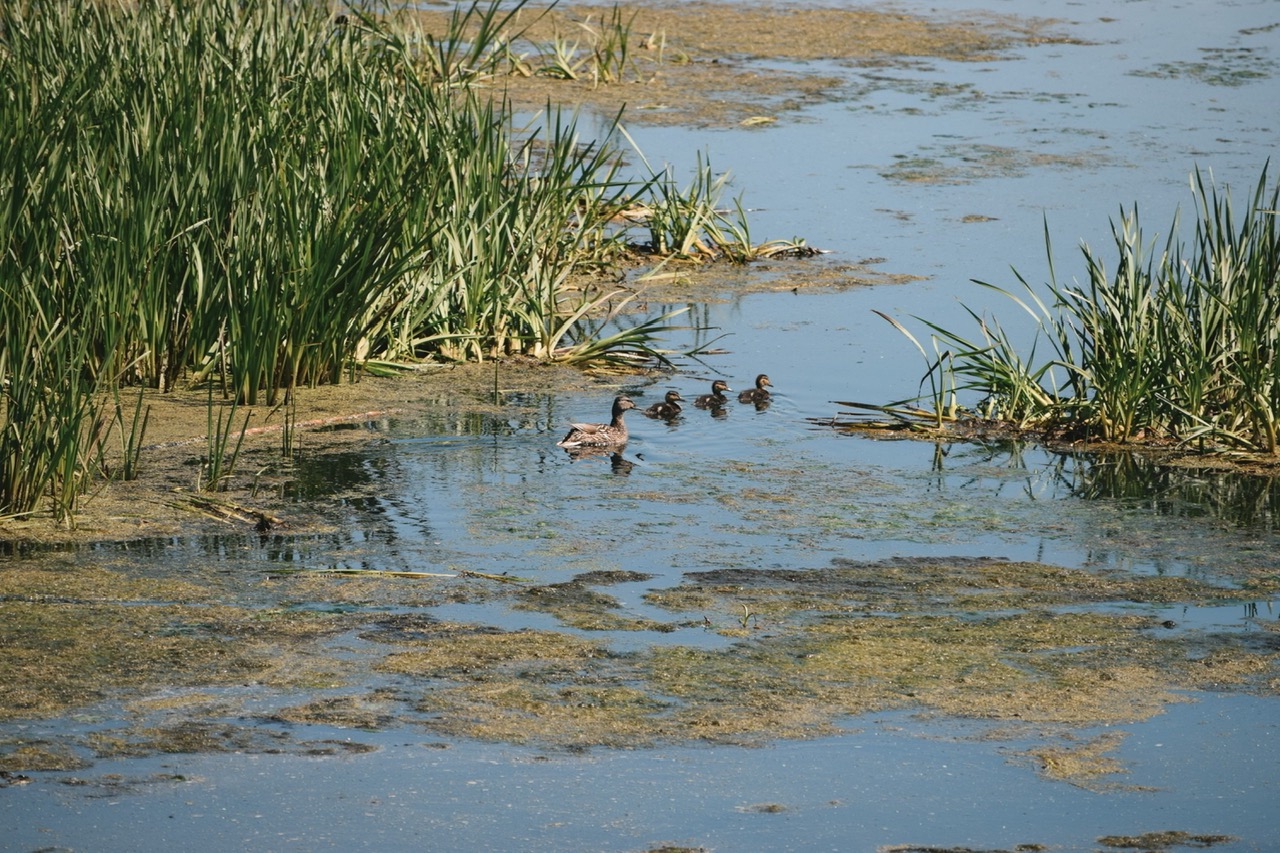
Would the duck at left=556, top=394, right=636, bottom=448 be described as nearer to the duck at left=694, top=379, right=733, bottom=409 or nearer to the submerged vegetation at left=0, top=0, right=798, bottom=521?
the duck at left=694, top=379, right=733, bottom=409

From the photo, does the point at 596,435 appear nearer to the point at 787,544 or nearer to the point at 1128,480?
the point at 787,544

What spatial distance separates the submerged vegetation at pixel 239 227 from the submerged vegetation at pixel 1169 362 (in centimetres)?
202

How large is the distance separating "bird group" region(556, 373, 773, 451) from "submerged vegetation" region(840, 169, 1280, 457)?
500mm

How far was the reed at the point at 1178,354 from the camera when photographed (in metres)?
7.96

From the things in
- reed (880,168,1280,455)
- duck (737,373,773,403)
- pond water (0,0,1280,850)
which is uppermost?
reed (880,168,1280,455)

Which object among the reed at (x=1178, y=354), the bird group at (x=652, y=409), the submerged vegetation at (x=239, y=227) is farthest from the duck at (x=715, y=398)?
the reed at (x=1178, y=354)

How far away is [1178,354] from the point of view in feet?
26.8

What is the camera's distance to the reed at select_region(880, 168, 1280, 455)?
314 inches

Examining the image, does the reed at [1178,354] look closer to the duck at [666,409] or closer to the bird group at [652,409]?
the bird group at [652,409]

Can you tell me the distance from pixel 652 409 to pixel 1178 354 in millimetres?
2302

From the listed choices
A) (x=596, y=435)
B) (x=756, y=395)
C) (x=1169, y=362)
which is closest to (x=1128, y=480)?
(x=1169, y=362)

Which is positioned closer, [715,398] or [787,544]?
[787,544]

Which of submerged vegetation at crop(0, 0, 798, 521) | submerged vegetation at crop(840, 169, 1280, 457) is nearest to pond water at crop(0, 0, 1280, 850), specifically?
submerged vegetation at crop(840, 169, 1280, 457)

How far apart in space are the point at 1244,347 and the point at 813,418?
1847 millimetres
